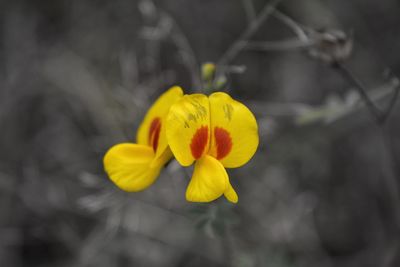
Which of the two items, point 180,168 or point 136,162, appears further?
point 180,168

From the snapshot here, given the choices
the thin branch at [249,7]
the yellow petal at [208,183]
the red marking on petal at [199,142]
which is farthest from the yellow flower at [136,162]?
the thin branch at [249,7]

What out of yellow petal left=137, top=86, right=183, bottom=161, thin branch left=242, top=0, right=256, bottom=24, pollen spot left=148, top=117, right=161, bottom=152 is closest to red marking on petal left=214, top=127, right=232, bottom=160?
yellow petal left=137, top=86, right=183, bottom=161

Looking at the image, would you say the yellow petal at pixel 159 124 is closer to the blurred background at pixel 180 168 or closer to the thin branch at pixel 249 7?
the thin branch at pixel 249 7

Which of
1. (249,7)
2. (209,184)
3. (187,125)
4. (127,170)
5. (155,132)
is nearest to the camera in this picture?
(209,184)

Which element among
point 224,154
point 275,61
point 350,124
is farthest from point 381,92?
point 275,61

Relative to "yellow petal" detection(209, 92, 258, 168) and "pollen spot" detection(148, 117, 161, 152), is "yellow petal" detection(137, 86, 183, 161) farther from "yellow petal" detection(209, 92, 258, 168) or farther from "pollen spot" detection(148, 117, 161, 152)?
"yellow petal" detection(209, 92, 258, 168)

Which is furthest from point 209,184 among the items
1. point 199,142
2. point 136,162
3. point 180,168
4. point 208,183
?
point 180,168

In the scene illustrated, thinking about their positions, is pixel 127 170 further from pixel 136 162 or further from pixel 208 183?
pixel 208 183
